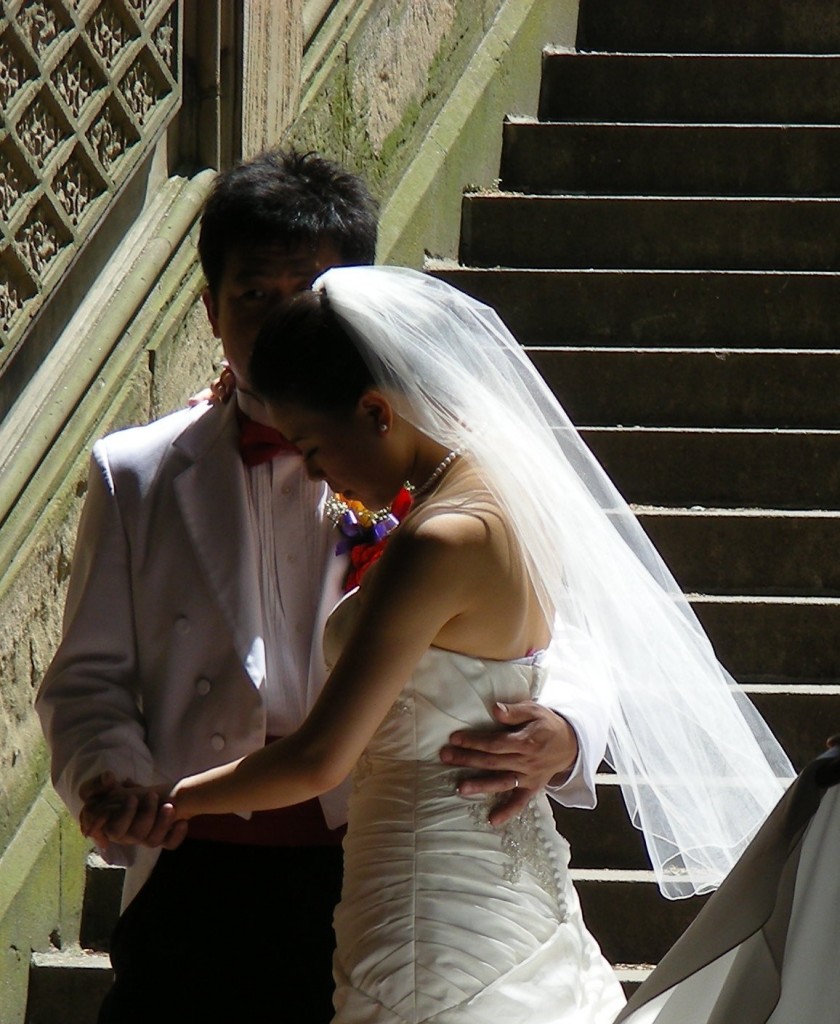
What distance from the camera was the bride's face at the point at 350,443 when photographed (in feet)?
8.07

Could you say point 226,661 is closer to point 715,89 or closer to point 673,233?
point 673,233

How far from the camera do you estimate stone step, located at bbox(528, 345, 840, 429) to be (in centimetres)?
535

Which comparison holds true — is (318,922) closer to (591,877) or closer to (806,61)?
(591,877)

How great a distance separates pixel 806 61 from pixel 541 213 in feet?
4.21

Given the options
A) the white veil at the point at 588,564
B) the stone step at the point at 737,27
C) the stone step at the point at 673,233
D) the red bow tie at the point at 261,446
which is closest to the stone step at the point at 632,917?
the white veil at the point at 588,564

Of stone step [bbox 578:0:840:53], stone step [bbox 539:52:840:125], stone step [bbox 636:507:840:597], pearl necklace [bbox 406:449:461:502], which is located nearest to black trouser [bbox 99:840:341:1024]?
pearl necklace [bbox 406:449:461:502]

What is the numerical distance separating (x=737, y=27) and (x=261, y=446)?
15.1ft

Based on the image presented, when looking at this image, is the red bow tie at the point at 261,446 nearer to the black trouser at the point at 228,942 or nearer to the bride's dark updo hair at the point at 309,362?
the bride's dark updo hair at the point at 309,362

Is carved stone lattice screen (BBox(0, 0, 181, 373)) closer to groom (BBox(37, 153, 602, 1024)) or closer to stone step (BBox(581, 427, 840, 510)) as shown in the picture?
groom (BBox(37, 153, 602, 1024))

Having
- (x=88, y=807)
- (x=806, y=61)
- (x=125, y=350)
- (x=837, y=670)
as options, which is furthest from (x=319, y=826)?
(x=806, y=61)

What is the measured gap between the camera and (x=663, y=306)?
223 inches

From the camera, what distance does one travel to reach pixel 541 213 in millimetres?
6051

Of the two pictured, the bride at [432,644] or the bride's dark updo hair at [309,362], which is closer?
the bride at [432,644]

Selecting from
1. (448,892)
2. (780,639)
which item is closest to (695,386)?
(780,639)
